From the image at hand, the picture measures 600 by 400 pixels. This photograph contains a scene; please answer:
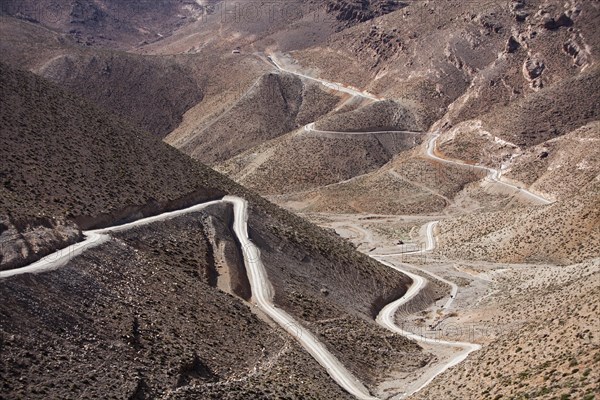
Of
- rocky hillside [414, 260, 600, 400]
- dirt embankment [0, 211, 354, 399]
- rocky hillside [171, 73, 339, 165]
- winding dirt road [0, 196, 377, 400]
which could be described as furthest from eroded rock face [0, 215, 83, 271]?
rocky hillside [171, 73, 339, 165]

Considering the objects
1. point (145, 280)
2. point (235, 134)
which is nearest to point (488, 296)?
point (145, 280)

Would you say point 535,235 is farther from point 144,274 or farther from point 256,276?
point 144,274

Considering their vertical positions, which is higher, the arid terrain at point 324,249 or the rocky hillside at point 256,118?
the rocky hillside at point 256,118

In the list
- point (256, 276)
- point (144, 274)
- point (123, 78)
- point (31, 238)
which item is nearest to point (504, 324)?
point (256, 276)

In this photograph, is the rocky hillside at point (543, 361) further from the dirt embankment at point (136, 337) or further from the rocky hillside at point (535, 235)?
the rocky hillside at point (535, 235)

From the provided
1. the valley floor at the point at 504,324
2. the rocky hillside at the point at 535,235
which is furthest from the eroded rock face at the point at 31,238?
the rocky hillside at the point at 535,235

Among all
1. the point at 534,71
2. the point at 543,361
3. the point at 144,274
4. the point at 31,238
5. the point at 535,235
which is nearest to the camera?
the point at 543,361

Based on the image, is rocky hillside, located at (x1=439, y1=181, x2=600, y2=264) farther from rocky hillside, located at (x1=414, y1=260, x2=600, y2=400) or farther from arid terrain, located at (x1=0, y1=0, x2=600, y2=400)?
rocky hillside, located at (x1=414, y1=260, x2=600, y2=400)
